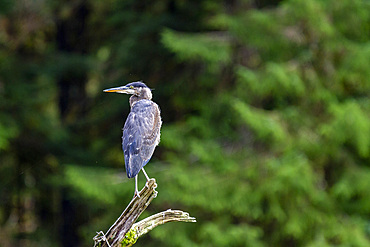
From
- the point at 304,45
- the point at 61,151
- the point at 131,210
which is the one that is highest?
the point at 131,210

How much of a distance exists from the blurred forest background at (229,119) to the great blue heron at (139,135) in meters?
4.31

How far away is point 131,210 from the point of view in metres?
3.36

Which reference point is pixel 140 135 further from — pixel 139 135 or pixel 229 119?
pixel 229 119

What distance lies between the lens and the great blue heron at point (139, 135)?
3.66 metres

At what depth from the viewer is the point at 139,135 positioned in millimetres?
3793

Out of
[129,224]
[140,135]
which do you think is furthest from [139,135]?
[129,224]

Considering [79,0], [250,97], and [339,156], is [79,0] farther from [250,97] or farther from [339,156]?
[339,156]

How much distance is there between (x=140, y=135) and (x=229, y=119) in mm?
6163

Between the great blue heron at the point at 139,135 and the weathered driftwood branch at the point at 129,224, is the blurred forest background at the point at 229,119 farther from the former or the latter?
the weathered driftwood branch at the point at 129,224

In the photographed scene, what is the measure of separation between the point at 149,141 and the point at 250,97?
19.4 feet

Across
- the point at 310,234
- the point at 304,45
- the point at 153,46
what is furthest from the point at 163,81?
the point at 310,234

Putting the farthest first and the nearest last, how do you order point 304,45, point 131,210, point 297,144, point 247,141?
point 247,141
point 304,45
point 297,144
point 131,210

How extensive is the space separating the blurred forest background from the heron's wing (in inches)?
170

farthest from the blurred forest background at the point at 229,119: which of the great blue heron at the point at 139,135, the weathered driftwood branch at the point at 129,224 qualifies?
the weathered driftwood branch at the point at 129,224
